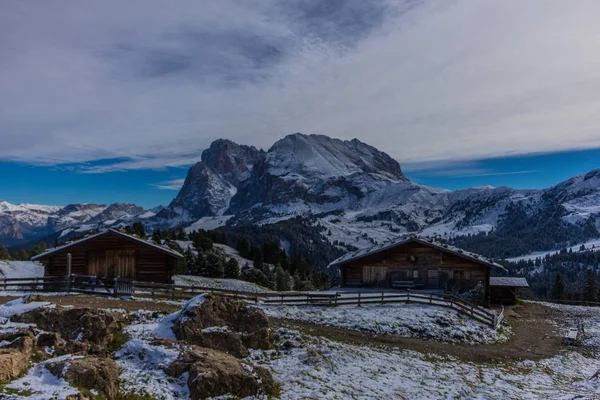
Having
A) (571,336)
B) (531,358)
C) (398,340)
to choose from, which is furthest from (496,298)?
(398,340)

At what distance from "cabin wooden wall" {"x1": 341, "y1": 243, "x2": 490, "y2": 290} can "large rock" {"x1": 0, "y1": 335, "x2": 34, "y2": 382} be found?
3678 cm

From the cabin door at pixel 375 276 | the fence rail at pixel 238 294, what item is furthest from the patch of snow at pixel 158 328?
the cabin door at pixel 375 276

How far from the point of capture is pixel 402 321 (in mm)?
29516

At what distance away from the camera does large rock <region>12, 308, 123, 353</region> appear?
52.3ft

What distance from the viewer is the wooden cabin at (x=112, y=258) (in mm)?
41906

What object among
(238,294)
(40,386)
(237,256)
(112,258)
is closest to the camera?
(40,386)

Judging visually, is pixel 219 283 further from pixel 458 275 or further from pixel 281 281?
pixel 458 275

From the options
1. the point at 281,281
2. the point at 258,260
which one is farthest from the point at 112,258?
the point at 258,260

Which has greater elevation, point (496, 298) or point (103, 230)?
point (103, 230)

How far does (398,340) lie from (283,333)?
27.9 feet

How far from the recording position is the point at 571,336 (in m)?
30.4

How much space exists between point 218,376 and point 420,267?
35.1 m

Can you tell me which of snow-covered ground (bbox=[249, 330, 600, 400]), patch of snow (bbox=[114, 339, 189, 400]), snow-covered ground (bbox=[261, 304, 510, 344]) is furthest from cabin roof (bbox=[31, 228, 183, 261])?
patch of snow (bbox=[114, 339, 189, 400])

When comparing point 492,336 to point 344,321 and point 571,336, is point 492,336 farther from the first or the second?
point 344,321
